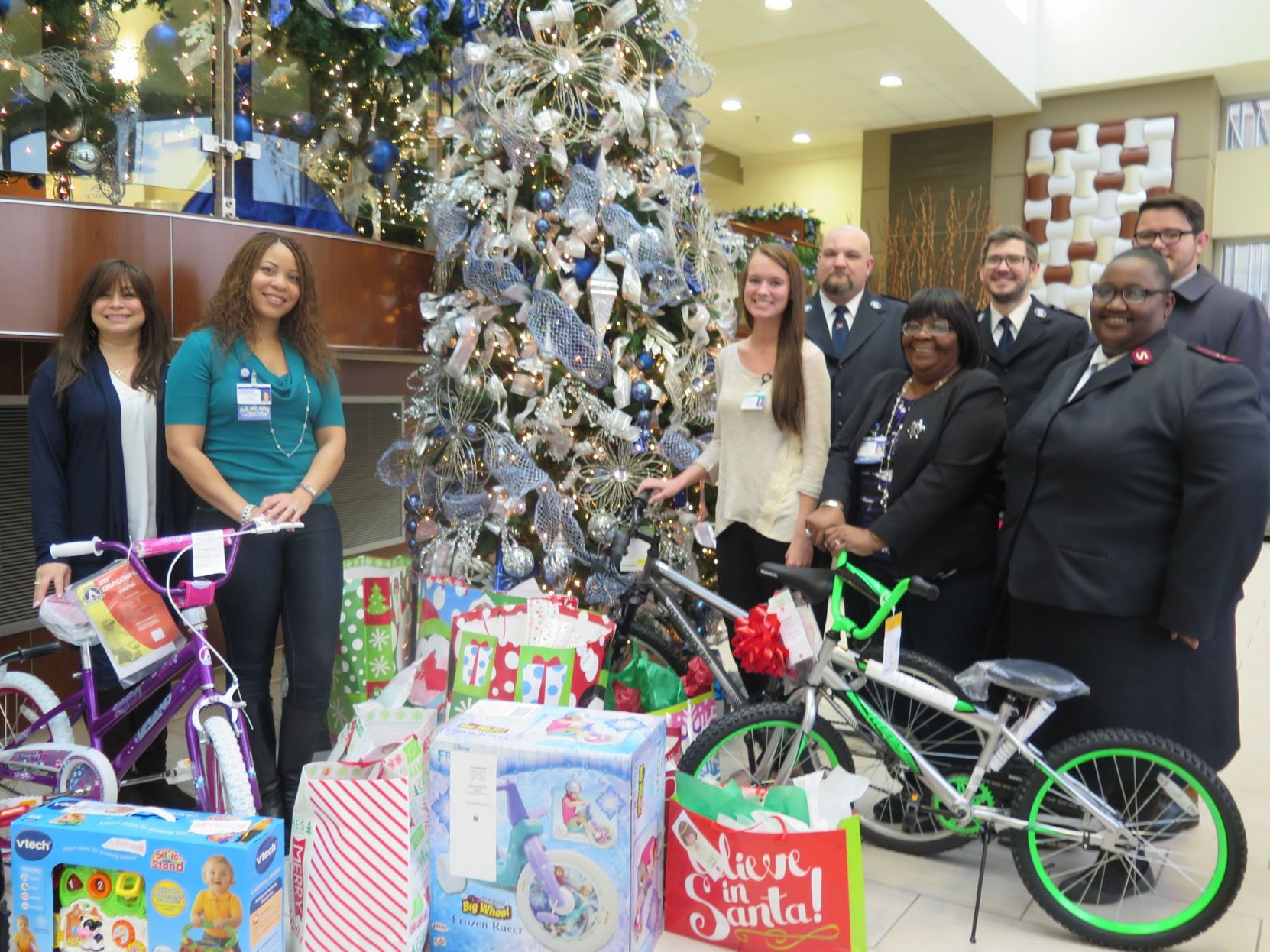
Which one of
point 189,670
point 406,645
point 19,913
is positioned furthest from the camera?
point 406,645

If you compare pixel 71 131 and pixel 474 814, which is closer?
pixel 474 814

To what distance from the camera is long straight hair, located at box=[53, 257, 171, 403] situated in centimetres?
249

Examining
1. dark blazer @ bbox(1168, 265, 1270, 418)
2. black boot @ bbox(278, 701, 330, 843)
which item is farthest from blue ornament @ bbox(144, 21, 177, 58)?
dark blazer @ bbox(1168, 265, 1270, 418)

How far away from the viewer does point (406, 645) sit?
10.0ft

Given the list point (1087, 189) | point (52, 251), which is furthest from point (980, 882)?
point (1087, 189)

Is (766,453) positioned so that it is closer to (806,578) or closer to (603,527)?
(806,578)

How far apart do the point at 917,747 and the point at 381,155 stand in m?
2.86

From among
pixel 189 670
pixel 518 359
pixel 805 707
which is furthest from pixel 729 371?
pixel 189 670

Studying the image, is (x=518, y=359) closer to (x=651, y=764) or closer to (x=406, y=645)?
(x=406, y=645)

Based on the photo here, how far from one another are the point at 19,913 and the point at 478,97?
2593mm

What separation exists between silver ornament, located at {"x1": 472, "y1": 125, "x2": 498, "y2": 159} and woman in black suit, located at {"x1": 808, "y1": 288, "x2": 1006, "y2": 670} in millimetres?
1495

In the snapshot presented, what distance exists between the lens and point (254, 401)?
237 centimetres

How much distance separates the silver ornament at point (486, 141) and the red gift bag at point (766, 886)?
85.8 inches

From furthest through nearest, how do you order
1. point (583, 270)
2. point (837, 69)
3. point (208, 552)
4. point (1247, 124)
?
point (1247, 124), point (837, 69), point (583, 270), point (208, 552)
